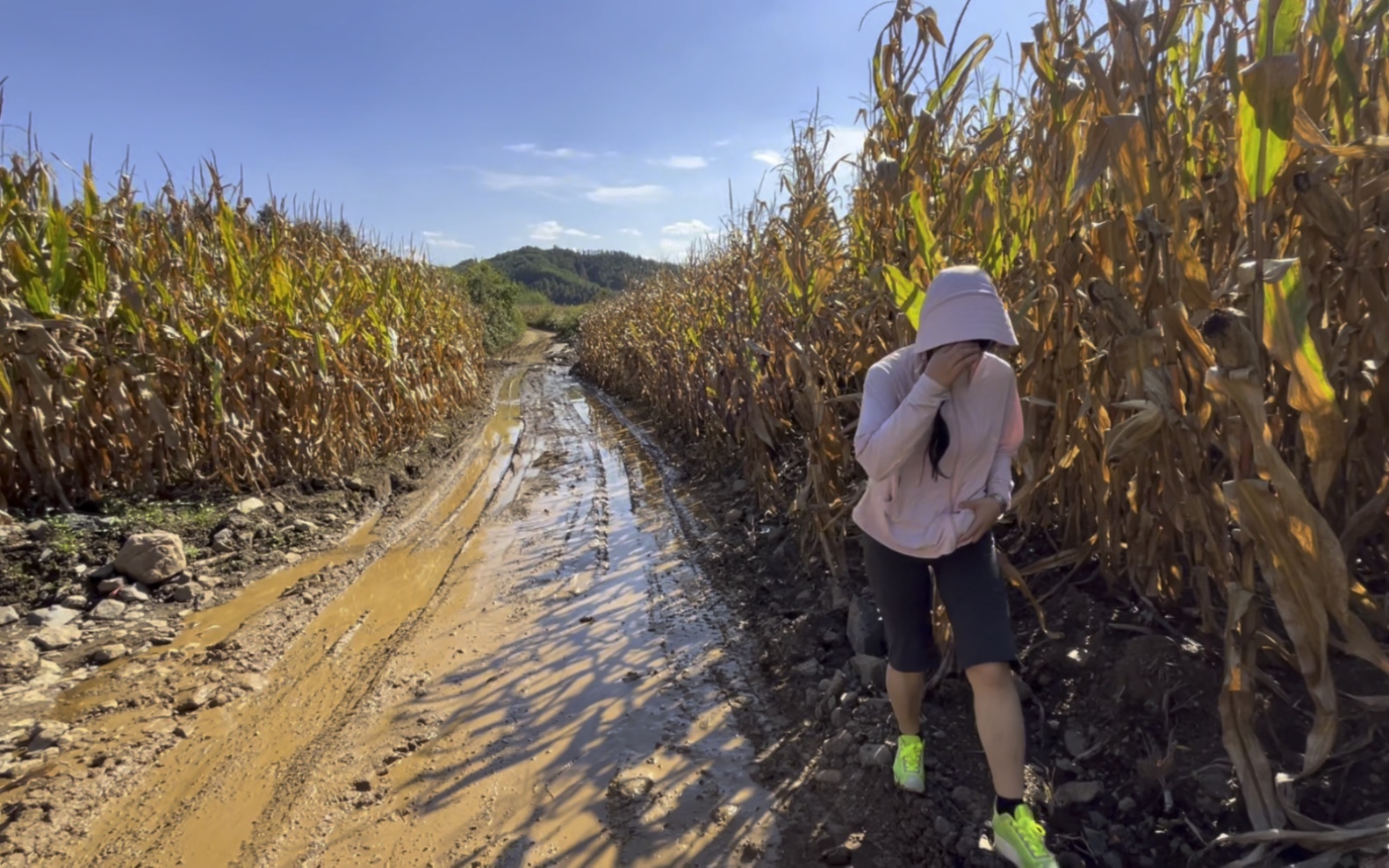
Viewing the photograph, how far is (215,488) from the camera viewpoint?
571 centimetres

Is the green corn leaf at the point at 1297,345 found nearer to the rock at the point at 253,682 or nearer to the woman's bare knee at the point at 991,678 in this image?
the woman's bare knee at the point at 991,678

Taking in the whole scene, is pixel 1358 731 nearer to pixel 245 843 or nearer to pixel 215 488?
pixel 245 843

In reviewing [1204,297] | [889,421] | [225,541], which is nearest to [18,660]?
[225,541]

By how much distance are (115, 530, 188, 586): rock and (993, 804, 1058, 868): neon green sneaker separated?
4.43 metres

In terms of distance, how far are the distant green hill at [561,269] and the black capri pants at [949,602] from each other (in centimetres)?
6873

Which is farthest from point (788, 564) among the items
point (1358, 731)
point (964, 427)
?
point (1358, 731)

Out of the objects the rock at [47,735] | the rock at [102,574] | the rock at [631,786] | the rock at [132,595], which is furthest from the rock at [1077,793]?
the rock at [102,574]

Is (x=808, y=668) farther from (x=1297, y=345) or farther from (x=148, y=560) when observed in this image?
→ (x=148, y=560)

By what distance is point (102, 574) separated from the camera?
425 cm

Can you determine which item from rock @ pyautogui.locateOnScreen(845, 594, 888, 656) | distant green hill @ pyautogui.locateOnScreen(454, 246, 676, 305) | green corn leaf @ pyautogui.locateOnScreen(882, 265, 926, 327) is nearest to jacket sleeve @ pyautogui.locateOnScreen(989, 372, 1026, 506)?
green corn leaf @ pyautogui.locateOnScreen(882, 265, 926, 327)

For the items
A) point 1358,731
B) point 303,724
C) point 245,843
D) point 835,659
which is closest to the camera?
point 1358,731

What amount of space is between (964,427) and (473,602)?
316cm

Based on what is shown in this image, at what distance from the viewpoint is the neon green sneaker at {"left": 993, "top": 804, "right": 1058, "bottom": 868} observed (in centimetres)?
190

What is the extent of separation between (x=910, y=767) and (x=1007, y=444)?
3.38 ft
